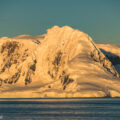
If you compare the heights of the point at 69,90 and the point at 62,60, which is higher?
the point at 62,60

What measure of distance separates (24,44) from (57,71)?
2812cm

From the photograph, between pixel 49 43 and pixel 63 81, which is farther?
pixel 49 43

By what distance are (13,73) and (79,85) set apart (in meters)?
53.1

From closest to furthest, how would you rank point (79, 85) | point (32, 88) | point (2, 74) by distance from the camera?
point (79, 85) → point (32, 88) → point (2, 74)

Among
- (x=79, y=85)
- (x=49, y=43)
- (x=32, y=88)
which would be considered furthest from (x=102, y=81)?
(x=49, y=43)

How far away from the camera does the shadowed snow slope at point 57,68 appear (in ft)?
452

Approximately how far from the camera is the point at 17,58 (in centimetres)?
19475

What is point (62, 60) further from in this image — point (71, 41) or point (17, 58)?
point (17, 58)

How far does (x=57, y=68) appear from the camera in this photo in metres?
171

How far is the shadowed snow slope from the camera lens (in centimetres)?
13788

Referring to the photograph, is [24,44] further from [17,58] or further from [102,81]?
[102,81]

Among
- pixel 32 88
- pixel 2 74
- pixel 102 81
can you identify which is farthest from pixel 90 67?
pixel 2 74

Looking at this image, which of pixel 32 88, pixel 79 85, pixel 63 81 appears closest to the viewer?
pixel 79 85

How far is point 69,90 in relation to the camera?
5389 inches
